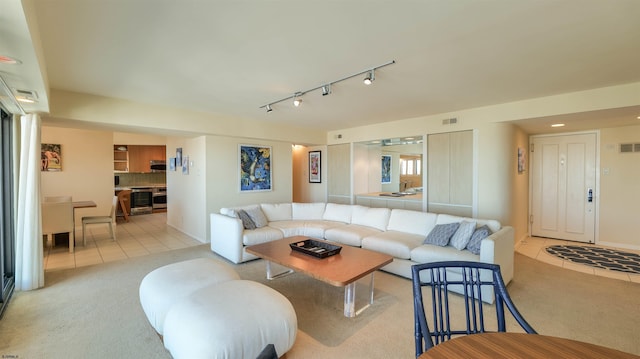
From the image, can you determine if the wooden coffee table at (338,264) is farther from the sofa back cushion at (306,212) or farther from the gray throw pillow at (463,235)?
the sofa back cushion at (306,212)

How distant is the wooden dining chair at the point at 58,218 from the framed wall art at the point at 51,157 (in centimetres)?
245

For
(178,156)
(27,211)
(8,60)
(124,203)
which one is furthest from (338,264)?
(124,203)

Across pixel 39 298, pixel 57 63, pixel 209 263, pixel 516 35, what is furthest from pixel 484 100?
pixel 39 298

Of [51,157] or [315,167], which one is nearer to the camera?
[51,157]

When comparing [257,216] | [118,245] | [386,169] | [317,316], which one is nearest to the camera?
[317,316]

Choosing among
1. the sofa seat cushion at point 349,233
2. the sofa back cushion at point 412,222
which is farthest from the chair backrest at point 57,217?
the sofa back cushion at point 412,222

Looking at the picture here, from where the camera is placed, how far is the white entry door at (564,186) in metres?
5.25

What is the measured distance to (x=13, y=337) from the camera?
7.37 ft

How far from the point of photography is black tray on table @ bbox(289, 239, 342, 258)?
3033 millimetres

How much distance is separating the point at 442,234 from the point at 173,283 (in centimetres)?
305

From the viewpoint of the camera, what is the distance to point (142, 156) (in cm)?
894

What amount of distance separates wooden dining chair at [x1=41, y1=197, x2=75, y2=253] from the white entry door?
28.9 feet

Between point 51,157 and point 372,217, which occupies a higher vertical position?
point 51,157

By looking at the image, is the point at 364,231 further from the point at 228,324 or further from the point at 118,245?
the point at 118,245
